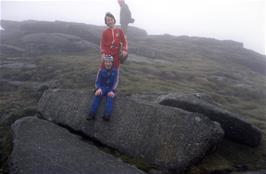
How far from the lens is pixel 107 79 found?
45.4 ft

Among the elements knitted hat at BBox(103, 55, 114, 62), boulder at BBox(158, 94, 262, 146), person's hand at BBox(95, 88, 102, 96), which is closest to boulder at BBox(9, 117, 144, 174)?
person's hand at BBox(95, 88, 102, 96)

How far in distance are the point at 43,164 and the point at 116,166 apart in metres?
2.52

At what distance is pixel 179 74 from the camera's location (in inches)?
1208

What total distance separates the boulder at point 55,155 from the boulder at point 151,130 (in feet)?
2.61

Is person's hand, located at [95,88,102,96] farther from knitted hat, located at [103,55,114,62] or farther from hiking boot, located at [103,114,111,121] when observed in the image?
knitted hat, located at [103,55,114,62]

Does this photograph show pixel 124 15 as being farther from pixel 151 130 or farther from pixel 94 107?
pixel 151 130

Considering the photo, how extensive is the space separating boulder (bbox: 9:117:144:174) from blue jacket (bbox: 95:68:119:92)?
2.50 meters

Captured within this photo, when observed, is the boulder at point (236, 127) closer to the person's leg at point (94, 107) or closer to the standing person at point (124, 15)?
the person's leg at point (94, 107)

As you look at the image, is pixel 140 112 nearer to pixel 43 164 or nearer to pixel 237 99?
pixel 43 164

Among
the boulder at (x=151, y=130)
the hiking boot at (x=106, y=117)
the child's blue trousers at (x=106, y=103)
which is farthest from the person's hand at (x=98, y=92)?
the hiking boot at (x=106, y=117)

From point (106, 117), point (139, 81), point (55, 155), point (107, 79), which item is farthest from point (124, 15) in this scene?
point (55, 155)

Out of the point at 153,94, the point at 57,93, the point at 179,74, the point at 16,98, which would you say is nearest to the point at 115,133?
the point at 57,93

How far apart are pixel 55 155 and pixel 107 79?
413cm

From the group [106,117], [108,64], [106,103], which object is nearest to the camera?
[106,117]
